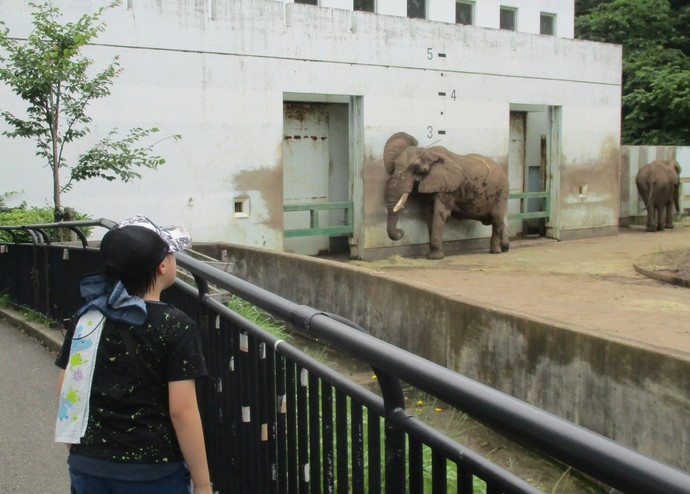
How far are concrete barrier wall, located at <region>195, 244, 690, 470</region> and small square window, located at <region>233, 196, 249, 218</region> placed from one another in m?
6.54

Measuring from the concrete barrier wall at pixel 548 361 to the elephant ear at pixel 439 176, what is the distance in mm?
8805

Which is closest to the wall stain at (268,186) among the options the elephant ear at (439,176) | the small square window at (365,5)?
the elephant ear at (439,176)

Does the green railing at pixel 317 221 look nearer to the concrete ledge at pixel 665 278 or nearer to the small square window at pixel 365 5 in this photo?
the concrete ledge at pixel 665 278

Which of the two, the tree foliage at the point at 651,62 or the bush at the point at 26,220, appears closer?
the bush at the point at 26,220

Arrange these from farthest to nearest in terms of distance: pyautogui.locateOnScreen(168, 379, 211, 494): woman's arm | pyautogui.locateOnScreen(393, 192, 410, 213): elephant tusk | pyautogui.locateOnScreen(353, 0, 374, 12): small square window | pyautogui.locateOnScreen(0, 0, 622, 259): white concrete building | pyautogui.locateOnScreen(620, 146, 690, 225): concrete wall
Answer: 1. pyautogui.locateOnScreen(620, 146, 690, 225): concrete wall
2. pyautogui.locateOnScreen(353, 0, 374, 12): small square window
3. pyautogui.locateOnScreen(393, 192, 410, 213): elephant tusk
4. pyautogui.locateOnScreen(0, 0, 622, 259): white concrete building
5. pyautogui.locateOnScreen(168, 379, 211, 494): woman's arm

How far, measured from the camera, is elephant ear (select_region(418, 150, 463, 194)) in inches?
744

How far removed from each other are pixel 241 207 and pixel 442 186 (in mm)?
4860

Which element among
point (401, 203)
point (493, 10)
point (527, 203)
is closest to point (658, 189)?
point (527, 203)

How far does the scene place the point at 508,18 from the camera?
26.7 m

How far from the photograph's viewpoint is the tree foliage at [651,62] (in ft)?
104

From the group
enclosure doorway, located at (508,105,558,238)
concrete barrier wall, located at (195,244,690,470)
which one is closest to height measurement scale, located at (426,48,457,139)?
enclosure doorway, located at (508,105,558,238)

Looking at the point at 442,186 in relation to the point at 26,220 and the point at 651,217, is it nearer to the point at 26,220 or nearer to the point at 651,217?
the point at 651,217

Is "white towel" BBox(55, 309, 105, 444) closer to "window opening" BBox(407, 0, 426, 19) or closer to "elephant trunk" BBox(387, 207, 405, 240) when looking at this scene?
"elephant trunk" BBox(387, 207, 405, 240)

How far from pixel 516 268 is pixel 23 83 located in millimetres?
10642
